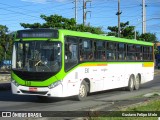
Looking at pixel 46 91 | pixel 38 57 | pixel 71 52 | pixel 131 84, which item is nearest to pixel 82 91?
pixel 71 52

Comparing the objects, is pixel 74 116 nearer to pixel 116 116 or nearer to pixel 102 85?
pixel 116 116

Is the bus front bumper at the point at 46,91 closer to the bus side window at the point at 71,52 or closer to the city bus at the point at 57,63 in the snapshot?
the city bus at the point at 57,63

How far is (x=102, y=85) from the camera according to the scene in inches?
821

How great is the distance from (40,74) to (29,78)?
50 centimetres

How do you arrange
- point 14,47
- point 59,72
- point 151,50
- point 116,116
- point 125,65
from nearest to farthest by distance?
point 116,116 < point 59,72 < point 14,47 < point 125,65 < point 151,50

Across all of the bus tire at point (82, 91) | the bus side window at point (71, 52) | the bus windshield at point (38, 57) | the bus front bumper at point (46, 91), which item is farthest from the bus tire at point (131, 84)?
the bus windshield at point (38, 57)

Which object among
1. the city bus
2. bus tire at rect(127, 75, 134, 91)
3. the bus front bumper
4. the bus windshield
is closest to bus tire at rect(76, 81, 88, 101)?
the city bus

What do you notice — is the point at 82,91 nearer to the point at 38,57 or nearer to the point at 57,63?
the point at 57,63

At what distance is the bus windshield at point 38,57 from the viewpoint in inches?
665

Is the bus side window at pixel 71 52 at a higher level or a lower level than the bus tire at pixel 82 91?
higher

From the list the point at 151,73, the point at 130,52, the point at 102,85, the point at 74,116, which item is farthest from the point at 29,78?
the point at 151,73

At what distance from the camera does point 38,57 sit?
17062 mm

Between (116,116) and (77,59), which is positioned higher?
(77,59)

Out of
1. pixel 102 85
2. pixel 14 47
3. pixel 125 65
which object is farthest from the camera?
pixel 125 65
